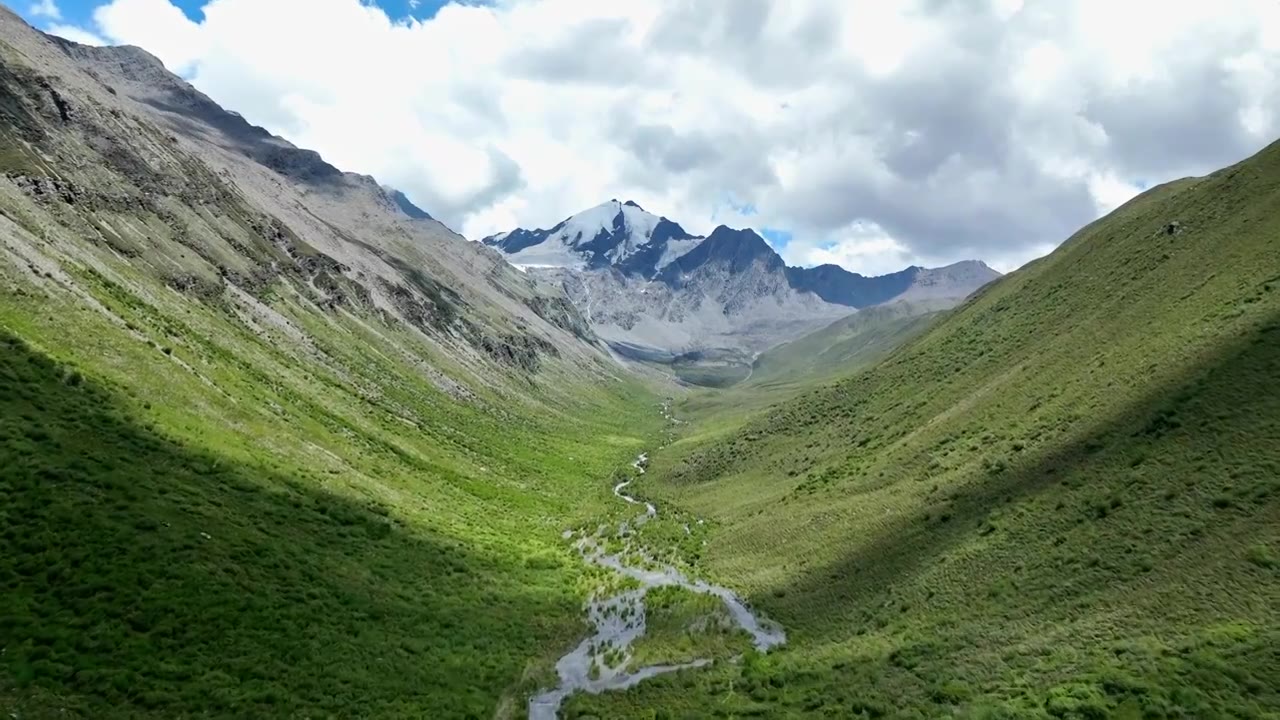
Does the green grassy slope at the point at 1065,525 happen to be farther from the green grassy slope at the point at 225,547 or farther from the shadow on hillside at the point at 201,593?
the green grassy slope at the point at 225,547

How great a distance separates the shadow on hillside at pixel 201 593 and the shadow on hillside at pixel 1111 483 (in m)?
17.9

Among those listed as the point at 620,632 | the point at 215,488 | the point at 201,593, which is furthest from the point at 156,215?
the point at 620,632

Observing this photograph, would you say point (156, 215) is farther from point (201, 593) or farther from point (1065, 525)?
point (1065, 525)

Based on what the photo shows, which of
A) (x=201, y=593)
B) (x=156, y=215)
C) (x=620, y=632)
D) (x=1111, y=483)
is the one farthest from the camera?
(x=156, y=215)

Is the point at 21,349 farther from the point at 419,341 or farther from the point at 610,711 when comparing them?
the point at 419,341

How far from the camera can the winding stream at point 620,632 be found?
3228 cm

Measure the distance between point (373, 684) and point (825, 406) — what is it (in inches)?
3128

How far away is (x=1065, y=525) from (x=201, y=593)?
40921mm

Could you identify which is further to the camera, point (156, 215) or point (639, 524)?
point (156, 215)

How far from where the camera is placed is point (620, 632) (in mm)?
40062

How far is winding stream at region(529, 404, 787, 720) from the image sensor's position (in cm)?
3228

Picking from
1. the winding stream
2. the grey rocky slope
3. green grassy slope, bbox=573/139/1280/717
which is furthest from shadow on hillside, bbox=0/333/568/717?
the grey rocky slope

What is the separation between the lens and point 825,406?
Answer: 97.2 m

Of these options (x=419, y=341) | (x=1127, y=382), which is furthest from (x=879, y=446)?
(x=419, y=341)
